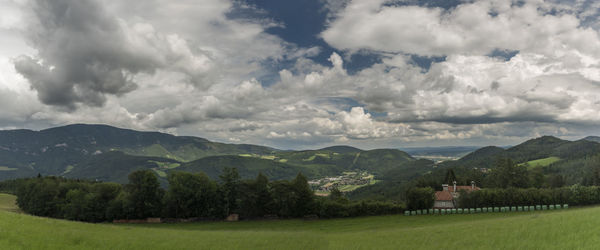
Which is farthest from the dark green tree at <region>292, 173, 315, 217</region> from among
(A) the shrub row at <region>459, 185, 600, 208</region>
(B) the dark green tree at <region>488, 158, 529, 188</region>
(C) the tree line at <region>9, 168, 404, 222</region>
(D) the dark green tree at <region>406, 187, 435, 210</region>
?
(B) the dark green tree at <region>488, 158, 529, 188</region>

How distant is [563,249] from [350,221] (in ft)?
143

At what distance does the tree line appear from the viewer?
65.4m

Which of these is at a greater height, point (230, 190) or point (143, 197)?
point (230, 190)

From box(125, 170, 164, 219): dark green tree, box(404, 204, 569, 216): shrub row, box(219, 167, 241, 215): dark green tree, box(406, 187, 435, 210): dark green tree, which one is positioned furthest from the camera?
box(406, 187, 435, 210): dark green tree

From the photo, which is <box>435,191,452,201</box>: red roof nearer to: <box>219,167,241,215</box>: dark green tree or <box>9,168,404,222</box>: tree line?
<box>9,168,404,222</box>: tree line

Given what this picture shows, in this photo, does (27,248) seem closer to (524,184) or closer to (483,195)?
(483,195)

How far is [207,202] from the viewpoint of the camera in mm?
67500

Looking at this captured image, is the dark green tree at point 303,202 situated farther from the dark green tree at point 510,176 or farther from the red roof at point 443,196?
the dark green tree at point 510,176

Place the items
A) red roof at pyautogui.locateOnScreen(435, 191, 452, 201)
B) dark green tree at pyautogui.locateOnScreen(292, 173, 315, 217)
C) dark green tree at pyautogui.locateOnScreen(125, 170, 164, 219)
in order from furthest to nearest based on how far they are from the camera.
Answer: red roof at pyautogui.locateOnScreen(435, 191, 452, 201)
dark green tree at pyautogui.locateOnScreen(292, 173, 315, 217)
dark green tree at pyautogui.locateOnScreen(125, 170, 164, 219)

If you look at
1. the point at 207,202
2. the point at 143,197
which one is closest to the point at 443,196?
the point at 207,202

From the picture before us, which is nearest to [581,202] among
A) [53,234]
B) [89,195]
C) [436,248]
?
[436,248]

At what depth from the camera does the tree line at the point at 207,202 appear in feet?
214

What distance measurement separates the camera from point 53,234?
21.6 metres

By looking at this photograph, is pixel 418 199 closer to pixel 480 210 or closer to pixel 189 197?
pixel 480 210
